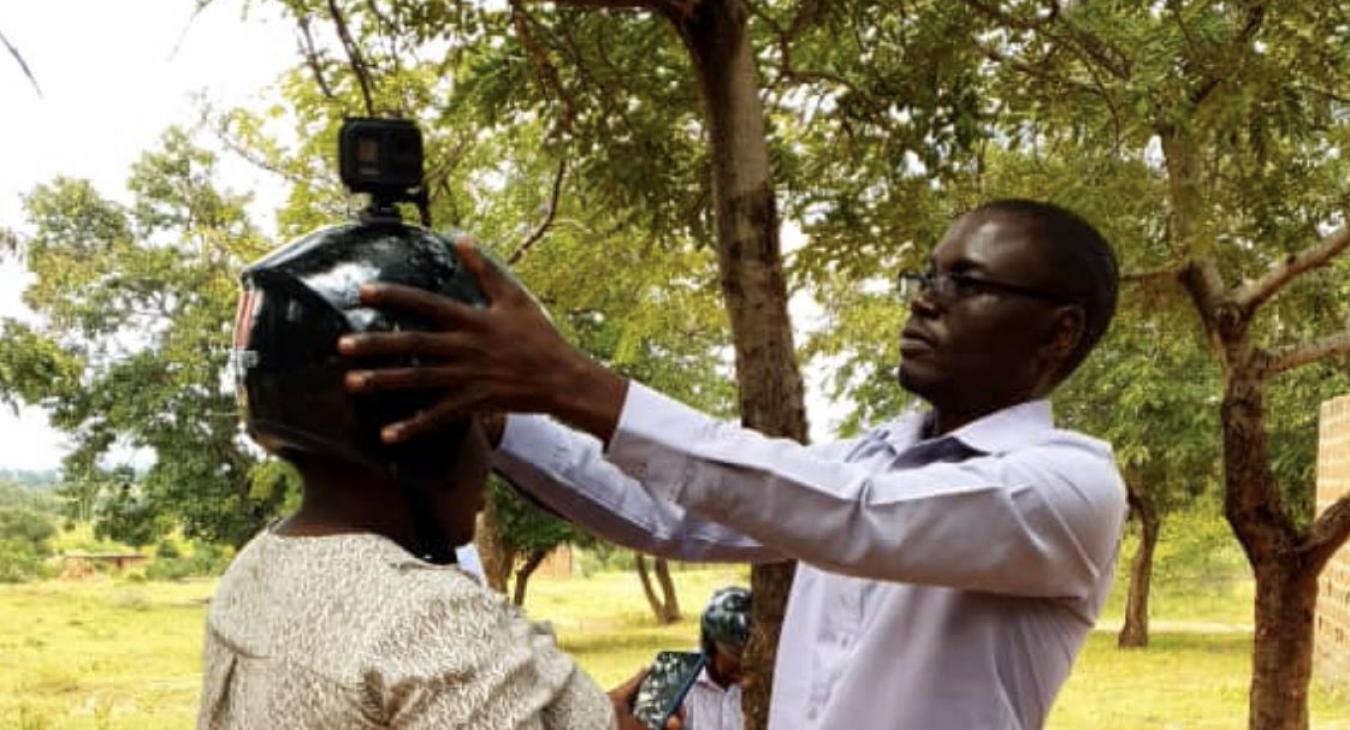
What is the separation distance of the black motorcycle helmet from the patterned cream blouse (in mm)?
89

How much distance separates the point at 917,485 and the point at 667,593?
2996 cm

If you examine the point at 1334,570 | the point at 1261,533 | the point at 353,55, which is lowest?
the point at 1334,570

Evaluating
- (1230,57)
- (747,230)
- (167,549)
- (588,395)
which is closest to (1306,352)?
(1230,57)

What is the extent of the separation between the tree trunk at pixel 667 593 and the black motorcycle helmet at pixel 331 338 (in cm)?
2795

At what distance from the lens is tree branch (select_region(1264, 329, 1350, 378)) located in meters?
7.17

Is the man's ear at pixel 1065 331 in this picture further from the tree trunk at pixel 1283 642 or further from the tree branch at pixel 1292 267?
the tree trunk at pixel 1283 642

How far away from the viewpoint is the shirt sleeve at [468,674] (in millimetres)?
1323

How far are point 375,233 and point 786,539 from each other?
580mm

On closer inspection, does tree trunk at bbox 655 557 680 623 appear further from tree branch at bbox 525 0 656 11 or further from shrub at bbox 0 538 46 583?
tree branch at bbox 525 0 656 11

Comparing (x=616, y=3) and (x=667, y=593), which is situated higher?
(x=616, y=3)

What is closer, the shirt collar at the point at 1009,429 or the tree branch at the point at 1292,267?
the shirt collar at the point at 1009,429

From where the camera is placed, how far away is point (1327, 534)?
6.98 metres

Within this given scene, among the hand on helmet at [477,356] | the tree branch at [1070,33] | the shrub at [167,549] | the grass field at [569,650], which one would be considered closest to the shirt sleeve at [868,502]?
the hand on helmet at [477,356]

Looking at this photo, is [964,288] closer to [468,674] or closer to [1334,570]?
[468,674]
